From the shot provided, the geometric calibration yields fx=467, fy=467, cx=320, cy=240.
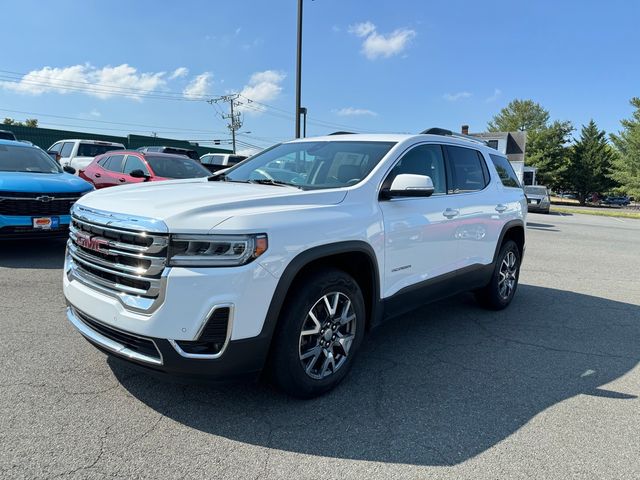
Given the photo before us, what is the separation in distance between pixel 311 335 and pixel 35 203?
213 inches

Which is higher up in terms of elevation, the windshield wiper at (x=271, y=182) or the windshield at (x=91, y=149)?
the windshield at (x=91, y=149)

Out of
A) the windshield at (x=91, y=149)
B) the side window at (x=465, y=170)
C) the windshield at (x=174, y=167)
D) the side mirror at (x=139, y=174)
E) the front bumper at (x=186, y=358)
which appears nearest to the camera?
the front bumper at (x=186, y=358)

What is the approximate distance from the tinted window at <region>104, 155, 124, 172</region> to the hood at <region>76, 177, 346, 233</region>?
7.40 metres

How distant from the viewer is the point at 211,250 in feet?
8.47

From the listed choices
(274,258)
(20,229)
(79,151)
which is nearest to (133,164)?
(20,229)

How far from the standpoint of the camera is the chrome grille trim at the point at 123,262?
2.56 meters

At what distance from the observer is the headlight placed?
100 inches

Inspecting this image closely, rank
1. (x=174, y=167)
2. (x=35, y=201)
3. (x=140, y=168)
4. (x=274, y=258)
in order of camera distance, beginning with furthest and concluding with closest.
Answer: (x=174, y=167) < (x=140, y=168) < (x=35, y=201) < (x=274, y=258)

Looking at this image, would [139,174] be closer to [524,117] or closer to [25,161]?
[25,161]

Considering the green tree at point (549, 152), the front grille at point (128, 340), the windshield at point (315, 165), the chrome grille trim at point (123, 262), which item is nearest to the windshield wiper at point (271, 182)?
the windshield at point (315, 165)

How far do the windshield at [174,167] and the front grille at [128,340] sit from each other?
711cm

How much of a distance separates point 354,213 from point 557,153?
6826cm

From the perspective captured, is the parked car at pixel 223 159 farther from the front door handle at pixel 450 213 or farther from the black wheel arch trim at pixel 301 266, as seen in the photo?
the black wheel arch trim at pixel 301 266

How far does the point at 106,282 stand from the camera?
2.86 metres
